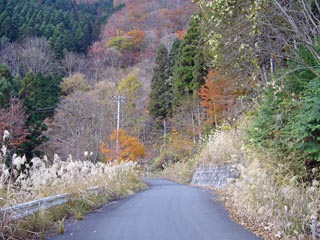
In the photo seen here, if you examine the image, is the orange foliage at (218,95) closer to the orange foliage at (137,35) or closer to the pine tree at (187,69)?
the pine tree at (187,69)

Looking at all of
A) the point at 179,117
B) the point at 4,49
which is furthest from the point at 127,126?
the point at 4,49

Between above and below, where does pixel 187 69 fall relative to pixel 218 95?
above

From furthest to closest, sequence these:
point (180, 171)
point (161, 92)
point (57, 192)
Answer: point (161, 92) → point (180, 171) → point (57, 192)

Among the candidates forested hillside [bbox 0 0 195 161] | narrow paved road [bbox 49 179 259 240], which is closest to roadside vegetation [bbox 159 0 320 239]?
narrow paved road [bbox 49 179 259 240]

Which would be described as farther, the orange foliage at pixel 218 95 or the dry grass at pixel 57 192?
the orange foliage at pixel 218 95

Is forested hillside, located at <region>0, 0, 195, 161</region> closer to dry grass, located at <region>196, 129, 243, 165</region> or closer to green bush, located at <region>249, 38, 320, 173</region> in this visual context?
dry grass, located at <region>196, 129, 243, 165</region>

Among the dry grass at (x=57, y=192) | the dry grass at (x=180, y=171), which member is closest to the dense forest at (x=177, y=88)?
the dry grass at (x=180, y=171)

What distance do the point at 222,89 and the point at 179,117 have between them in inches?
371

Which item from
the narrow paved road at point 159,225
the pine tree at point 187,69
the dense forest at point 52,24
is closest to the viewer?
the narrow paved road at point 159,225

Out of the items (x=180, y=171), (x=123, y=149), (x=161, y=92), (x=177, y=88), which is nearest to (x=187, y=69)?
(x=177, y=88)

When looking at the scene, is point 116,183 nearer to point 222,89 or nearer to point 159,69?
point 222,89

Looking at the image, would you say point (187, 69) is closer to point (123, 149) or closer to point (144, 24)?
point (123, 149)

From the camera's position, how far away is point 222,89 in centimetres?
2277

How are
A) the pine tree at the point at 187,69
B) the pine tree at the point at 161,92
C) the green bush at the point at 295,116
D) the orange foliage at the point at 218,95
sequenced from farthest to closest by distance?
the pine tree at the point at 161,92, the pine tree at the point at 187,69, the orange foliage at the point at 218,95, the green bush at the point at 295,116
